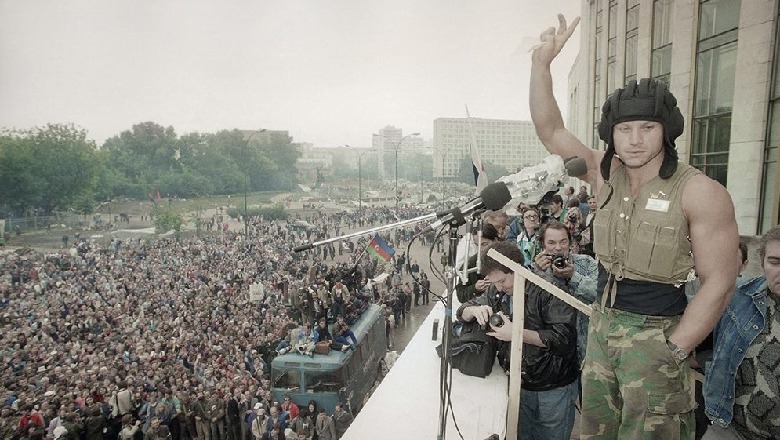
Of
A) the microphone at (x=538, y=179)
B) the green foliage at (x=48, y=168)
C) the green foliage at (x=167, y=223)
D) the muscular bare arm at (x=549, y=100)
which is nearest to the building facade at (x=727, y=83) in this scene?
the muscular bare arm at (x=549, y=100)

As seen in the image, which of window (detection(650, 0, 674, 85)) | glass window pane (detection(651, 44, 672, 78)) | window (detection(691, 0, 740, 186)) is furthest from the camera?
window (detection(650, 0, 674, 85))

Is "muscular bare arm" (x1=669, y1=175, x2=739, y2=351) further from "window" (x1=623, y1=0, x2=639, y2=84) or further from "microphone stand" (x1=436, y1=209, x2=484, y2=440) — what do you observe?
"window" (x1=623, y1=0, x2=639, y2=84)

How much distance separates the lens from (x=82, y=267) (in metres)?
24.9

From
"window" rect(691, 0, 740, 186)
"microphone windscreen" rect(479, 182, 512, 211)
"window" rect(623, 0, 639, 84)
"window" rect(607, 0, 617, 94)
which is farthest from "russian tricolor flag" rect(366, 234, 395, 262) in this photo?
"window" rect(607, 0, 617, 94)

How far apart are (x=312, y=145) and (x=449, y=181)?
6645 centimetres

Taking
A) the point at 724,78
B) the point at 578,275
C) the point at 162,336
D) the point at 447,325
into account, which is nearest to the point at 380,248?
the point at 578,275

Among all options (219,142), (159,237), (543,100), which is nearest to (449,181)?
(219,142)

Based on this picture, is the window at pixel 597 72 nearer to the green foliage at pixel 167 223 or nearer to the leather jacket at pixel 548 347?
the leather jacket at pixel 548 347

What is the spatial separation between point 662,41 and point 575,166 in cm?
1403

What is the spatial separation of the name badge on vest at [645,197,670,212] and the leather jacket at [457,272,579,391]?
1159 mm

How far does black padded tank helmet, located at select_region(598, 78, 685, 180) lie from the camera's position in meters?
1.52

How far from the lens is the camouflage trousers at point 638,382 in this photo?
1.55 meters

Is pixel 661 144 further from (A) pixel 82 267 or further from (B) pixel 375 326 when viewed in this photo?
(A) pixel 82 267

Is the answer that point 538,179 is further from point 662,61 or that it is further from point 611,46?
point 611,46
